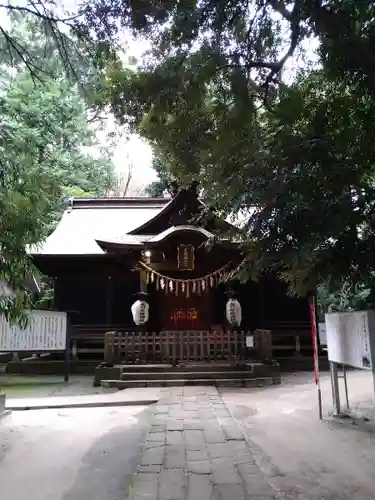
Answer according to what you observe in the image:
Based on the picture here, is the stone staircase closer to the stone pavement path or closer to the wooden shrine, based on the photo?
the wooden shrine

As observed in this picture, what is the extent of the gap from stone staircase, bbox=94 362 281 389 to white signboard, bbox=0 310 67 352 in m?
1.35

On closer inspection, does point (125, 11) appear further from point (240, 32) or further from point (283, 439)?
point (283, 439)

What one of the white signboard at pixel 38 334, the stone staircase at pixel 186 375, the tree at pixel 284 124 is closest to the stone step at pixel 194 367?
the stone staircase at pixel 186 375

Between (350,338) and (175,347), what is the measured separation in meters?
6.01

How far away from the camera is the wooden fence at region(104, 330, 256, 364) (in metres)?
11.1

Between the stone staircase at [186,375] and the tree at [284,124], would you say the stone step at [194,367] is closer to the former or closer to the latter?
the stone staircase at [186,375]

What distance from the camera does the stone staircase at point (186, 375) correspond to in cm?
1002

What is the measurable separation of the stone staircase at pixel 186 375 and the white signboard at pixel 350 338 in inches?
145

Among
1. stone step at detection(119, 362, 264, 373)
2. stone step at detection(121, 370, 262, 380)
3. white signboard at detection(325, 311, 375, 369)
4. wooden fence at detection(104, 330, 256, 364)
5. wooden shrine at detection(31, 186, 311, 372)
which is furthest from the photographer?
wooden shrine at detection(31, 186, 311, 372)

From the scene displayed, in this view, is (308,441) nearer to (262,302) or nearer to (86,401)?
(86,401)

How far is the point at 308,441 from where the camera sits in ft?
18.1

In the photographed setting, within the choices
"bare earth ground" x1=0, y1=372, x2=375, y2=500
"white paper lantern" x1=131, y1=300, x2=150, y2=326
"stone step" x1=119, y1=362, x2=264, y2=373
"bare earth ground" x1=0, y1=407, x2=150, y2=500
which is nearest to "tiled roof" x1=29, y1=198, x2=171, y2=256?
"white paper lantern" x1=131, y1=300, x2=150, y2=326

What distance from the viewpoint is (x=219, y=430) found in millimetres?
5742

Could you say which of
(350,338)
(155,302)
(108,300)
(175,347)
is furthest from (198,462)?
(108,300)
